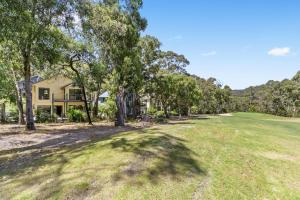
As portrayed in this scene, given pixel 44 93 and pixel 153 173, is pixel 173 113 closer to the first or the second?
pixel 44 93

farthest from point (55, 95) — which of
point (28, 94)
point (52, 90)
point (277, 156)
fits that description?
point (277, 156)

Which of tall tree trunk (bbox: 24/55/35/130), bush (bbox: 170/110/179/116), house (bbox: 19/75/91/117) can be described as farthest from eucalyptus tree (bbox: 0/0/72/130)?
bush (bbox: 170/110/179/116)

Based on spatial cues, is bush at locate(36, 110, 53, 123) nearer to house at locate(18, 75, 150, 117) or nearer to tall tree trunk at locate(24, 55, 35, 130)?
house at locate(18, 75, 150, 117)

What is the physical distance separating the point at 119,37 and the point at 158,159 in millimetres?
15265

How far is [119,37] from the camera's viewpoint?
75.8 ft

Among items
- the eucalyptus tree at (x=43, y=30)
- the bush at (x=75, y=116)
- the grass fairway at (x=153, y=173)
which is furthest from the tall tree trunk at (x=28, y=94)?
the bush at (x=75, y=116)

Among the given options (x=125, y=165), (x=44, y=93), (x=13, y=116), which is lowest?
(x=125, y=165)

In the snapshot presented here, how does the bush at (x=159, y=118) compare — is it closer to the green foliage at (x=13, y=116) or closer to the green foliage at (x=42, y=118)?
the green foliage at (x=42, y=118)

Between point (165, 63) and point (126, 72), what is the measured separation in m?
35.3

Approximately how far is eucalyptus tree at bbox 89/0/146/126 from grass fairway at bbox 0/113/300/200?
12013 mm

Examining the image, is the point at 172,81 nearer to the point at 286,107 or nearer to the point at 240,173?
the point at 240,173

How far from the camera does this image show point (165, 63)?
193ft

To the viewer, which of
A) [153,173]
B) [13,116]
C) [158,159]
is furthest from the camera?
[13,116]

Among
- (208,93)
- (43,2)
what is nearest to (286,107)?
(208,93)
